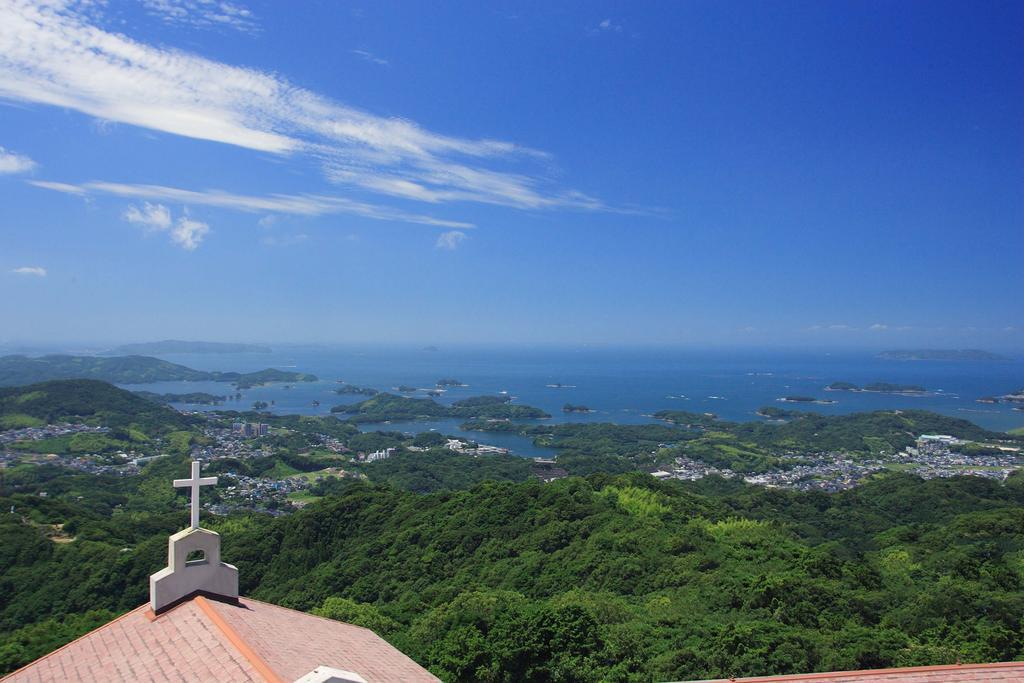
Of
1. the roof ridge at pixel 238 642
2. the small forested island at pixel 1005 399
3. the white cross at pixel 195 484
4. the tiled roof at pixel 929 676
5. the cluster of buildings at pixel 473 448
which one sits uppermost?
the white cross at pixel 195 484

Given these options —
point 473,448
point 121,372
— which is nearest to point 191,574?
point 473,448

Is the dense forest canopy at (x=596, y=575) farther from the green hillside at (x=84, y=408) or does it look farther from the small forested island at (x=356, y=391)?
the small forested island at (x=356, y=391)

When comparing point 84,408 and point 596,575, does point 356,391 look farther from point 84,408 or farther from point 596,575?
point 596,575

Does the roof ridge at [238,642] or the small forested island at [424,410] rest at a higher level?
the roof ridge at [238,642]

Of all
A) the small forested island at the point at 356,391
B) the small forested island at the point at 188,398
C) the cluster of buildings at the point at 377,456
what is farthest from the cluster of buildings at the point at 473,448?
the small forested island at the point at 188,398

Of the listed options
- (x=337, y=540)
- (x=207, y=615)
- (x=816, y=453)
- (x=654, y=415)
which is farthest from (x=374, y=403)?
(x=207, y=615)

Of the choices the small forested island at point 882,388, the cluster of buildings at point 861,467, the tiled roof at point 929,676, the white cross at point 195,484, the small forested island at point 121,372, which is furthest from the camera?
the small forested island at point 882,388

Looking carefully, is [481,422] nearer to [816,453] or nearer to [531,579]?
[816,453]
